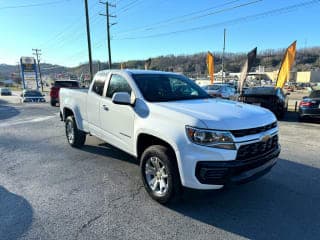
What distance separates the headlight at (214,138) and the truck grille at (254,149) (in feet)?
0.55

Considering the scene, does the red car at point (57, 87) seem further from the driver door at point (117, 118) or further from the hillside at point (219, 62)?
the hillside at point (219, 62)

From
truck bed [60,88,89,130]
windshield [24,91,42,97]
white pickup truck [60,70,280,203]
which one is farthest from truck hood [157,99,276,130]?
windshield [24,91,42,97]

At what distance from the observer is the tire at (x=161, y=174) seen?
319 centimetres

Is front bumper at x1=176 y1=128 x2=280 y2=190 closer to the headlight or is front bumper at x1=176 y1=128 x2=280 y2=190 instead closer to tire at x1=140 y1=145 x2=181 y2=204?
the headlight

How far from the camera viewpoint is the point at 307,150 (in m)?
6.09

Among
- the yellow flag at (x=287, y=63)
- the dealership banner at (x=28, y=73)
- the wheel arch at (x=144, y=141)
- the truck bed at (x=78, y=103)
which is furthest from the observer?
the dealership banner at (x=28, y=73)

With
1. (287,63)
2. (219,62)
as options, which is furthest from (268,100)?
(219,62)

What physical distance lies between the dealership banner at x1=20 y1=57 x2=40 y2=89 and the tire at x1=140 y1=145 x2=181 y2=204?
46.9 meters

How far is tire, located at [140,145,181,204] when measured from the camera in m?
3.19

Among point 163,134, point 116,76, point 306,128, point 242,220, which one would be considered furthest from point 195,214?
point 306,128

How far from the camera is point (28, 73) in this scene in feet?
148

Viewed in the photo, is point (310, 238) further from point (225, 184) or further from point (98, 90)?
point (98, 90)

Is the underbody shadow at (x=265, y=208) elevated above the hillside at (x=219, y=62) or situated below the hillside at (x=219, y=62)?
below

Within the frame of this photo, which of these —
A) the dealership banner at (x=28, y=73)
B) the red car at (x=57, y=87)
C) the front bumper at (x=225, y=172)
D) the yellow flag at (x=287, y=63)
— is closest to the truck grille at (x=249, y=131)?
the front bumper at (x=225, y=172)
